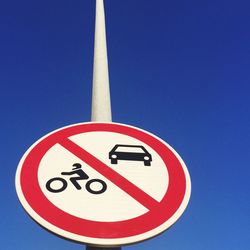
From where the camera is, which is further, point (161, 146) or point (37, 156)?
point (161, 146)

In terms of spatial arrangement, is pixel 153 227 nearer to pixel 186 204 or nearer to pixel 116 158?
pixel 186 204

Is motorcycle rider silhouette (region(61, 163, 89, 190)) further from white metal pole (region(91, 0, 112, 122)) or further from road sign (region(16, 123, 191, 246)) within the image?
white metal pole (region(91, 0, 112, 122))

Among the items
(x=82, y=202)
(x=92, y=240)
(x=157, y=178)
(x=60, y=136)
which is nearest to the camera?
(x=92, y=240)

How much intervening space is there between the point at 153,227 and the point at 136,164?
0.29m

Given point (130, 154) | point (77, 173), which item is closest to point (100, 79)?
point (130, 154)

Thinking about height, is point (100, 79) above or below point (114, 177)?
above

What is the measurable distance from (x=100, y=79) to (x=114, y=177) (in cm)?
61

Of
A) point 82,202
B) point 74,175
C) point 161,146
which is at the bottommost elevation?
point 82,202

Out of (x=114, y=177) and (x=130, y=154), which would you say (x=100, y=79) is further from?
(x=114, y=177)

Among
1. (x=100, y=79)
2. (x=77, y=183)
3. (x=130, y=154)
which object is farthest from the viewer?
(x=100, y=79)

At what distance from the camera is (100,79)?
1.87 metres

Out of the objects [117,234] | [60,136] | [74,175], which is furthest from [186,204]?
[60,136]

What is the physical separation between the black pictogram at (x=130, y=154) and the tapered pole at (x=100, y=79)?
0.68 ft

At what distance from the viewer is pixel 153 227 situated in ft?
4.12
